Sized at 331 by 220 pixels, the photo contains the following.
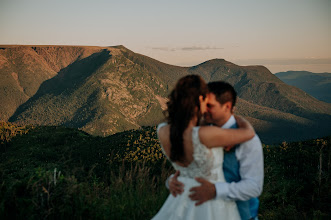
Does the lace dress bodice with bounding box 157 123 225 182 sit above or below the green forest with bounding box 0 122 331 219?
above

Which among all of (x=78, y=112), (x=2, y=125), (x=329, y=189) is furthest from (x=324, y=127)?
(x=329, y=189)

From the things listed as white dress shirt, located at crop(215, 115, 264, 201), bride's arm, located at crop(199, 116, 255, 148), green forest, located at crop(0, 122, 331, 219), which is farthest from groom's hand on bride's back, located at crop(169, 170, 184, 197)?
green forest, located at crop(0, 122, 331, 219)

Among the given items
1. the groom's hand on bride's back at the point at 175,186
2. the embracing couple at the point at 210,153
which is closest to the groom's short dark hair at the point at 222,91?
the embracing couple at the point at 210,153

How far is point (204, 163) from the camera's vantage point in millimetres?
2436

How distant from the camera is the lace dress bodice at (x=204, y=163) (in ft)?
7.74

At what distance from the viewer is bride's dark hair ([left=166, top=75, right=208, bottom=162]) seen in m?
2.37

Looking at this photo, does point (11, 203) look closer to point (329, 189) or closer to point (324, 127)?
point (329, 189)

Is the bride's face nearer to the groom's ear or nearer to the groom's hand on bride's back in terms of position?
the groom's ear

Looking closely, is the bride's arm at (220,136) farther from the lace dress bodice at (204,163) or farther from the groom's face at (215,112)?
the groom's face at (215,112)

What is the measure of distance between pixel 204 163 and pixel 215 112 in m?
0.50

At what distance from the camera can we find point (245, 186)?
239cm

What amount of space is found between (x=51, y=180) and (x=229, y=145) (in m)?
2.69

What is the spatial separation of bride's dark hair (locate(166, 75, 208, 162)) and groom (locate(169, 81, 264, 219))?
229 mm

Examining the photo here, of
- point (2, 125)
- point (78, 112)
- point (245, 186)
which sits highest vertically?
point (245, 186)
